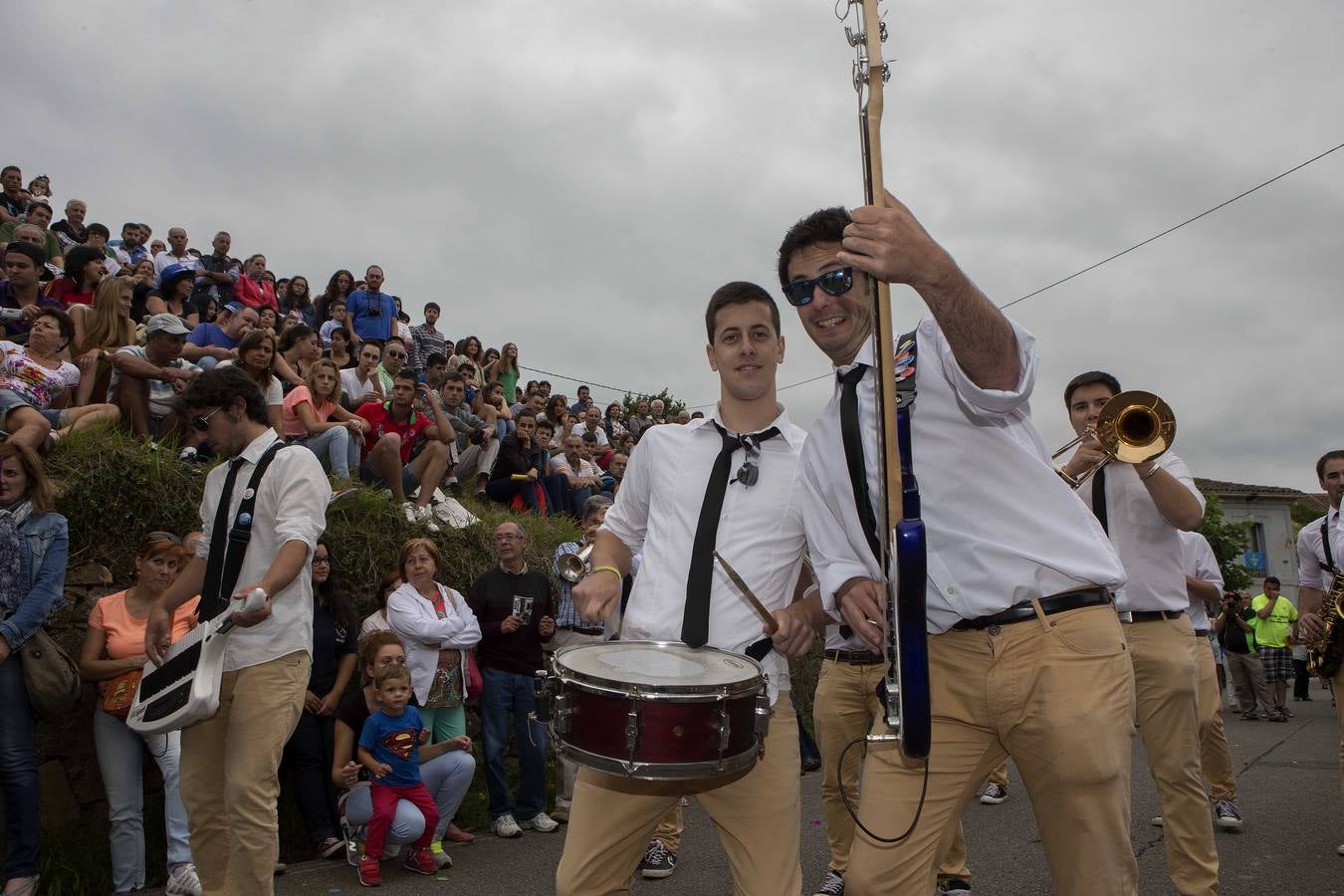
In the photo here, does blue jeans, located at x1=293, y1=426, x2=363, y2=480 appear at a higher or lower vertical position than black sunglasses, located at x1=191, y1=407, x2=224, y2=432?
higher

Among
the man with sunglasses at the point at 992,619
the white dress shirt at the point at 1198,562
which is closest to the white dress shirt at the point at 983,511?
the man with sunglasses at the point at 992,619

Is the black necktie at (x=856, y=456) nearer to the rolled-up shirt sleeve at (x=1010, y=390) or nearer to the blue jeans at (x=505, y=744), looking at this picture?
the rolled-up shirt sleeve at (x=1010, y=390)

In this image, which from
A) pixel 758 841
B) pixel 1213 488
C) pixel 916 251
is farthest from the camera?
pixel 1213 488

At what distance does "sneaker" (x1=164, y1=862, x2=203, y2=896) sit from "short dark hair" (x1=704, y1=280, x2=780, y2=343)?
4.47 m

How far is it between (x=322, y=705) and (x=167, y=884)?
1396 millimetres

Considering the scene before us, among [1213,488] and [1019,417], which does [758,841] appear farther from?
[1213,488]

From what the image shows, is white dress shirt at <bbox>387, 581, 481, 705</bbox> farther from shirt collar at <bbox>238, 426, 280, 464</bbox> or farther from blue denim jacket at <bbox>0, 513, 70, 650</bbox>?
shirt collar at <bbox>238, 426, 280, 464</bbox>

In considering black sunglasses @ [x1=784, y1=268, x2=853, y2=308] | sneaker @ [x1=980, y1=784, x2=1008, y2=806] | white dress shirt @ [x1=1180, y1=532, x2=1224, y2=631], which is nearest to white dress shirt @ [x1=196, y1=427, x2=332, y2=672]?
black sunglasses @ [x1=784, y1=268, x2=853, y2=308]

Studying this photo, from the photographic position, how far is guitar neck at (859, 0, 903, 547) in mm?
2211

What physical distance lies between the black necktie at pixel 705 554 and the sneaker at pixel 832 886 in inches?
126

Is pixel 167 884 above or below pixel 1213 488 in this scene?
below

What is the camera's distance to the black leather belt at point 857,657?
5484mm

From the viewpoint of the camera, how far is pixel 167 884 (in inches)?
226

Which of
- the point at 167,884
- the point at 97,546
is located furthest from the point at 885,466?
the point at 97,546
